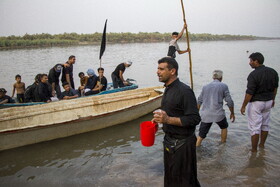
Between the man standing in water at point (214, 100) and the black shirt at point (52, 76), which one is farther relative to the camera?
the black shirt at point (52, 76)

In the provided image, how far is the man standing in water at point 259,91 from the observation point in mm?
3893

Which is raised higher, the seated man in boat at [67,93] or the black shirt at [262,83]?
the black shirt at [262,83]

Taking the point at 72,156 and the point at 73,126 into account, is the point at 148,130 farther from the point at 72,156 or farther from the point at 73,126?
the point at 73,126

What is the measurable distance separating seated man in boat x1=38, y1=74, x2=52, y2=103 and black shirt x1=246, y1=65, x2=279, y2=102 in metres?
5.79

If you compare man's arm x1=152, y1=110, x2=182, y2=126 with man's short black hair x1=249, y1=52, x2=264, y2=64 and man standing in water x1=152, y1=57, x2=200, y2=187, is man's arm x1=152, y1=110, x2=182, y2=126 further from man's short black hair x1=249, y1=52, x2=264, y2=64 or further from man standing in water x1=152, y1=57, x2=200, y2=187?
man's short black hair x1=249, y1=52, x2=264, y2=64

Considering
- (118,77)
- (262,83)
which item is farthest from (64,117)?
(262,83)

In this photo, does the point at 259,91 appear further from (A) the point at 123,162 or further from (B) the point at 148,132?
(A) the point at 123,162

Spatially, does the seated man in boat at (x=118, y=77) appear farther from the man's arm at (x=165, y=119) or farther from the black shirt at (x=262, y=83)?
the man's arm at (x=165, y=119)

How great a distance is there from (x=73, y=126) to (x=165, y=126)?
3845mm

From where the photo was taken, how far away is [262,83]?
3.90 m

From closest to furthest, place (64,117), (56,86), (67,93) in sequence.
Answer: (64,117), (67,93), (56,86)

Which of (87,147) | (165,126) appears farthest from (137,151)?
(165,126)

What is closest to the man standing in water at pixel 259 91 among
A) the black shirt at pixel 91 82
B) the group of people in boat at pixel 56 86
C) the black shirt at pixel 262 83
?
the black shirt at pixel 262 83

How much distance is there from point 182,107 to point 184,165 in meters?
0.67
